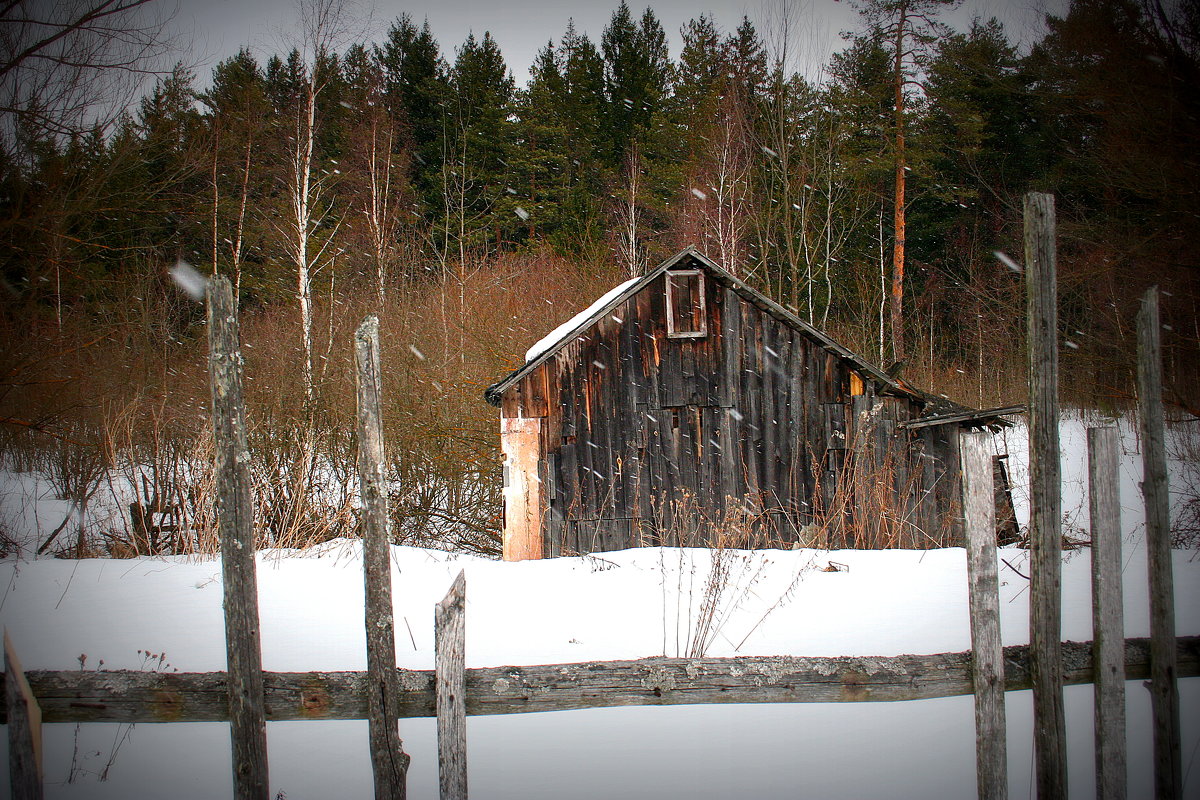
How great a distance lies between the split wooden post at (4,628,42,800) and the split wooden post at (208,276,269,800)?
2.36 feet

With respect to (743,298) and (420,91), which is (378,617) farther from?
(420,91)

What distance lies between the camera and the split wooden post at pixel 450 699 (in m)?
2.80

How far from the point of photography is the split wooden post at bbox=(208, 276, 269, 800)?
2768 millimetres

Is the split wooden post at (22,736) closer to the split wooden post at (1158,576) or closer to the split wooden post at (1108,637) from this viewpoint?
the split wooden post at (1108,637)

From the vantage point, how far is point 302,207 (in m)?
15.7

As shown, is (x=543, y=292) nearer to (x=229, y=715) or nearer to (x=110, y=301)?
(x=110, y=301)

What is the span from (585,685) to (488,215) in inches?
916

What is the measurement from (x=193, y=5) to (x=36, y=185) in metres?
3.51

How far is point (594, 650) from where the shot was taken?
19.2 feet

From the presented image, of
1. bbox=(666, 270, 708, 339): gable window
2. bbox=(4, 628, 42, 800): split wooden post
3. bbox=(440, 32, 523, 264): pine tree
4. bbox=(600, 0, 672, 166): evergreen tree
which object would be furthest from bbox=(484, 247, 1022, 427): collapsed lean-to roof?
bbox=(600, 0, 672, 166): evergreen tree

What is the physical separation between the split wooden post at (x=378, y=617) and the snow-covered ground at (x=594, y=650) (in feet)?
5.00

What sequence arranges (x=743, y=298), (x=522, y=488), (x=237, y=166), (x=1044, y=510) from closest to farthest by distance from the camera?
(x=1044, y=510) < (x=522, y=488) < (x=743, y=298) < (x=237, y=166)

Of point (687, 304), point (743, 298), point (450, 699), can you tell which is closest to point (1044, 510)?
point (450, 699)

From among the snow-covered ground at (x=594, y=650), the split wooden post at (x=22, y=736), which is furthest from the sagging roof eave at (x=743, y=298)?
the split wooden post at (x=22, y=736)
